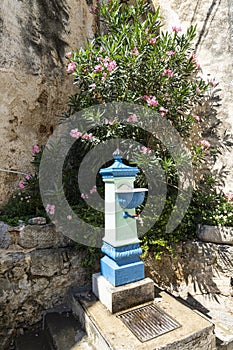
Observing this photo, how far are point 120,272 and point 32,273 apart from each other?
1.02m

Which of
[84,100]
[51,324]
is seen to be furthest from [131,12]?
[51,324]

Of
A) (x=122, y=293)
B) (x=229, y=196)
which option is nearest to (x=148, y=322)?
(x=122, y=293)

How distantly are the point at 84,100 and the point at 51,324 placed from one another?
2.80 m

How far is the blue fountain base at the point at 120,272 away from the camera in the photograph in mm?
2260

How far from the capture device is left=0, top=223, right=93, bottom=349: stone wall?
8.04ft

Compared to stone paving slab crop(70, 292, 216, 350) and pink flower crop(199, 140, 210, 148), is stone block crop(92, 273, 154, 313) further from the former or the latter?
pink flower crop(199, 140, 210, 148)

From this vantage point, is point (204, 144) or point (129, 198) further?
point (204, 144)

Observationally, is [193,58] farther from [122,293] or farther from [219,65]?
[122,293]

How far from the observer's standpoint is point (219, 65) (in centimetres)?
387

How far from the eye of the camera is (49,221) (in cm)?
288

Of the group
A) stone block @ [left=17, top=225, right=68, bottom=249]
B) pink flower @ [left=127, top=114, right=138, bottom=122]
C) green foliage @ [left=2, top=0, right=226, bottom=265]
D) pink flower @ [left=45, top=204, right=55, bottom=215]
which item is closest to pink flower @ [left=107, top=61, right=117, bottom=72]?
green foliage @ [left=2, top=0, right=226, bottom=265]

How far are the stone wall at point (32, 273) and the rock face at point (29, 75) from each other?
3.71 ft

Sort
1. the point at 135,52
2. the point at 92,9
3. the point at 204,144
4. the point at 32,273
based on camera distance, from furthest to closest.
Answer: the point at 92,9, the point at 204,144, the point at 135,52, the point at 32,273

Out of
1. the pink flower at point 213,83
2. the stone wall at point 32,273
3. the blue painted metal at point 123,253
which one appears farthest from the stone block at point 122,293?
the pink flower at point 213,83
